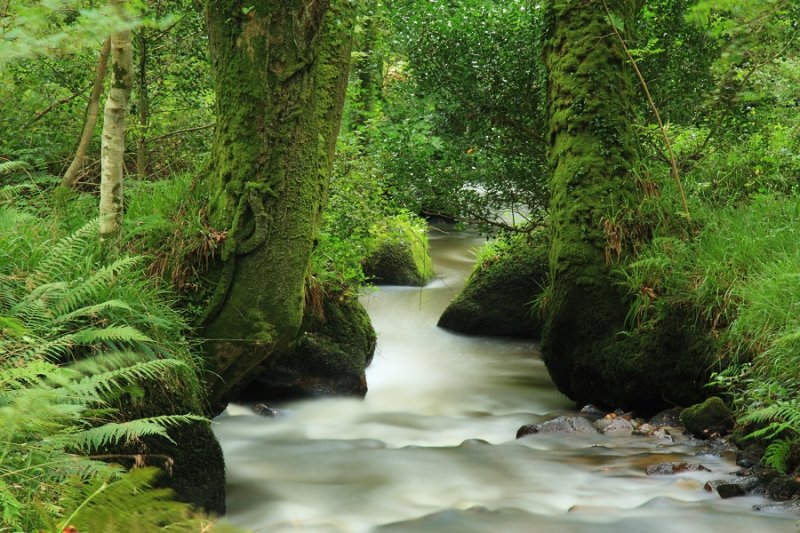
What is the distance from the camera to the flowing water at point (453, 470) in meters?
5.89

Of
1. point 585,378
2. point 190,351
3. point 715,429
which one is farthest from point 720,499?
point 190,351

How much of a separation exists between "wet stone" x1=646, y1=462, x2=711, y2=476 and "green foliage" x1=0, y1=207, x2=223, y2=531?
356 cm

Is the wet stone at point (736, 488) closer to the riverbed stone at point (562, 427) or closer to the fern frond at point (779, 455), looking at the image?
the fern frond at point (779, 455)

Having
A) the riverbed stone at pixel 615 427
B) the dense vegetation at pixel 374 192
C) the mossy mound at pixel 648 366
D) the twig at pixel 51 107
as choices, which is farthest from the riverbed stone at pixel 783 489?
the twig at pixel 51 107

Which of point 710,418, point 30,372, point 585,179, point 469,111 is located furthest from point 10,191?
point 710,418

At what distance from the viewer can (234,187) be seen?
6.78 m

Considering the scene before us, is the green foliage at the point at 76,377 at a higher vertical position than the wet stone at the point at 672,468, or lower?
higher

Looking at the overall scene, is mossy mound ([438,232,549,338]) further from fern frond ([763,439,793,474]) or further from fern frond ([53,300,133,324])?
fern frond ([53,300,133,324])

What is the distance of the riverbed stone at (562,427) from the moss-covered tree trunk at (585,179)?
0.57 m

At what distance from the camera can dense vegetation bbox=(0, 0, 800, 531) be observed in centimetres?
491

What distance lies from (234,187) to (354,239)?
2.90 metres

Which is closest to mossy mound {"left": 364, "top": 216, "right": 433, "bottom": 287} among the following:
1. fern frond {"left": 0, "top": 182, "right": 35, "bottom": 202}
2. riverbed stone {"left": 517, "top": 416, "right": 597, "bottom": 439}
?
riverbed stone {"left": 517, "top": 416, "right": 597, "bottom": 439}

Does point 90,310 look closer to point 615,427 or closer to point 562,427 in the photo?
point 562,427

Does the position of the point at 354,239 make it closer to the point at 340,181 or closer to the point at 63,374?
the point at 340,181
